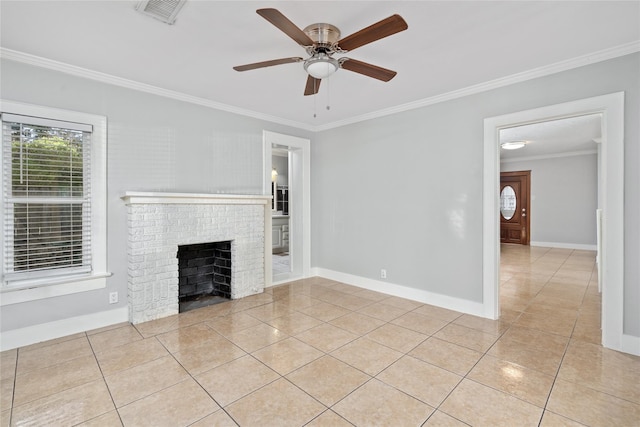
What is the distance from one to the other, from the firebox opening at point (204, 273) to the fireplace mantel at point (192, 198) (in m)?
0.60

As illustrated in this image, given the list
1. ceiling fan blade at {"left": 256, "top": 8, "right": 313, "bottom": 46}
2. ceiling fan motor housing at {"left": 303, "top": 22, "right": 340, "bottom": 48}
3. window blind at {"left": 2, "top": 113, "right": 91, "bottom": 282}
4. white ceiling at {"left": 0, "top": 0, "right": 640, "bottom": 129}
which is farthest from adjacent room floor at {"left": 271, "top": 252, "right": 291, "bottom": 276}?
ceiling fan blade at {"left": 256, "top": 8, "right": 313, "bottom": 46}

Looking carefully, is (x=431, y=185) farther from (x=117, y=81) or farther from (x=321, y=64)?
(x=117, y=81)

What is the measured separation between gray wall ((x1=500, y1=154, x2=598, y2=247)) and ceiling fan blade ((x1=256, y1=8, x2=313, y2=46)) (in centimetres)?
915

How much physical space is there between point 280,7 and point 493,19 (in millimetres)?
1545

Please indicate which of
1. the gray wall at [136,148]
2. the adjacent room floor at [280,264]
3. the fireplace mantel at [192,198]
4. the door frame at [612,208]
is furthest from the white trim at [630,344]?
the gray wall at [136,148]

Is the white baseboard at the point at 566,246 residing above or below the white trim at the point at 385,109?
below

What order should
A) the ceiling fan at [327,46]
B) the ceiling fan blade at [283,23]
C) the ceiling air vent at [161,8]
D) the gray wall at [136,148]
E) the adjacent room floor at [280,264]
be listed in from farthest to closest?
1. the adjacent room floor at [280,264]
2. the gray wall at [136,148]
3. the ceiling air vent at [161,8]
4. the ceiling fan at [327,46]
5. the ceiling fan blade at [283,23]

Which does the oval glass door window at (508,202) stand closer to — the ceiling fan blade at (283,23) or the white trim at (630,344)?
the white trim at (630,344)

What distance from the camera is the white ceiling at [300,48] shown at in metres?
2.05

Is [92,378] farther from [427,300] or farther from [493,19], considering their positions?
[493,19]

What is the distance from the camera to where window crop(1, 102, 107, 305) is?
2.69 meters

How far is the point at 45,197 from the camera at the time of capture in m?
2.85

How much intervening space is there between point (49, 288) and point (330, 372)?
2748 millimetres

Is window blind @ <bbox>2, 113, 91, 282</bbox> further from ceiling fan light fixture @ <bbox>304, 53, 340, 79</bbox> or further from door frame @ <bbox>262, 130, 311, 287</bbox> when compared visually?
door frame @ <bbox>262, 130, 311, 287</bbox>
